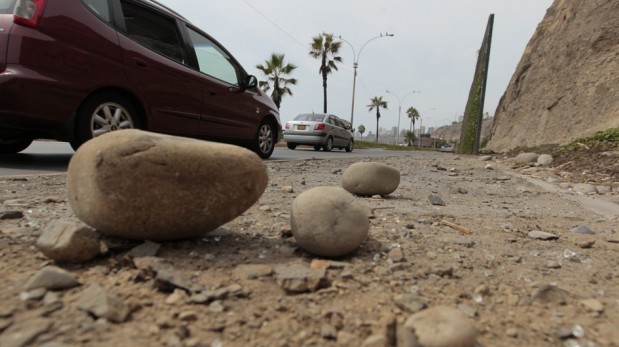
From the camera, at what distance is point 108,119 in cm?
428

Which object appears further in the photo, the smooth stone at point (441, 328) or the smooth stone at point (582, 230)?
the smooth stone at point (582, 230)

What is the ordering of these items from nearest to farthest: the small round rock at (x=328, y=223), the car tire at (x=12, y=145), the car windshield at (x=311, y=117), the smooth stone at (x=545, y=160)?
the small round rock at (x=328, y=223)
the car tire at (x=12, y=145)
the smooth stone at (x=545, y=160)
the car windshield at (x=311, y=117)

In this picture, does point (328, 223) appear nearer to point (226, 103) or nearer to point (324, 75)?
point (226, 103)

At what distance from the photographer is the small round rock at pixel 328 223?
6.02 feet

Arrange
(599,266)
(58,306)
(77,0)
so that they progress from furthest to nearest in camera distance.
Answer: (77,0) < (599,266) < (58,306)

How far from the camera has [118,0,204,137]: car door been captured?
14.5 feet

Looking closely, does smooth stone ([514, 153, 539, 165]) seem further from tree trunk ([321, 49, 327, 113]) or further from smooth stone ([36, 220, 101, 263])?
tree trunk ([321, 49, 327, 113])

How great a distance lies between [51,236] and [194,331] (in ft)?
2.64

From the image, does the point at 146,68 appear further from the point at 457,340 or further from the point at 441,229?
the point at 457,340

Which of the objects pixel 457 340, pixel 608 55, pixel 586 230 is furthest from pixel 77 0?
pixel 608 55

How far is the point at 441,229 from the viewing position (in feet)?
8.23

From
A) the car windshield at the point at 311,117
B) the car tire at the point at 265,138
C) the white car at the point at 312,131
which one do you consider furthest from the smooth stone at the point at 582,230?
the car windshield at the point at 311,117

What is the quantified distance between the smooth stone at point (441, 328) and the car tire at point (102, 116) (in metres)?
3.82

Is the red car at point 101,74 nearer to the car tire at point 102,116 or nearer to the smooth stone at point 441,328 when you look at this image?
the car tire at point 102,116
